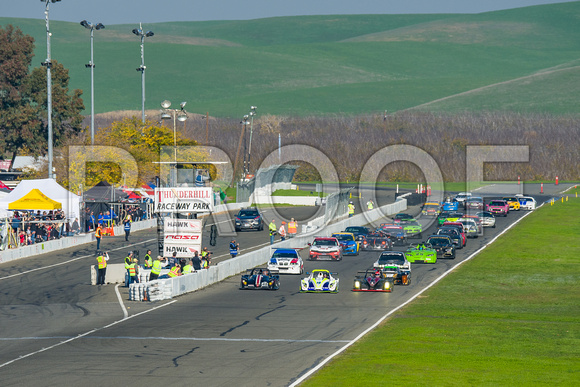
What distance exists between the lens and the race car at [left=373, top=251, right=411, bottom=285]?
39.8 metres

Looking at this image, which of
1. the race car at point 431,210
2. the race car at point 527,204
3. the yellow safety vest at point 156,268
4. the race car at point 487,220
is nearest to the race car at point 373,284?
the yellow safety vest at point 156,268

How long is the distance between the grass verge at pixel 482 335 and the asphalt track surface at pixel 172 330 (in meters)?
1.23

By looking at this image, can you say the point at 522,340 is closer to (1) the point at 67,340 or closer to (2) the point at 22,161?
(1) the point at 67,340

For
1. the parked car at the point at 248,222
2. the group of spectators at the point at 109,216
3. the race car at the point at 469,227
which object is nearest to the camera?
the group of spectators at the point at 109,216

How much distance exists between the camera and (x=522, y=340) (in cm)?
2680

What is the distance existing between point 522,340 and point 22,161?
102 m

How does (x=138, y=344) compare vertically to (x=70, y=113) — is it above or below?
below

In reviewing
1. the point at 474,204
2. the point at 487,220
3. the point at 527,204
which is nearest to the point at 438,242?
the point at 487,220

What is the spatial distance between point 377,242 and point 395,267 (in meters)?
12.5

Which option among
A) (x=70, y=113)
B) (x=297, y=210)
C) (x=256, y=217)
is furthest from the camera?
(x=70, y=113)

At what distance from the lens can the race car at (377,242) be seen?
5300cm

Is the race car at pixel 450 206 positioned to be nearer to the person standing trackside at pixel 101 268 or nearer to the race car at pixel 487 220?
the race car at pixel 487 220

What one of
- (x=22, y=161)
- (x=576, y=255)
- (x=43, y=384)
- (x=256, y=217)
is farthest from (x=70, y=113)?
(x=43, y=384)

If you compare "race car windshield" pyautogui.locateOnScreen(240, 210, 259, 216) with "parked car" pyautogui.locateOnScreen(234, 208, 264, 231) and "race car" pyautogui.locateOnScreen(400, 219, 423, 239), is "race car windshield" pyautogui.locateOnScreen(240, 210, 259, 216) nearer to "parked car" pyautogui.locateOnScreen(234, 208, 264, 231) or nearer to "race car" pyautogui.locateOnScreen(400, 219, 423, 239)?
"parked car" pyautogui.locateOnScreen(234, 208, 264, 231)
